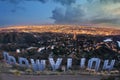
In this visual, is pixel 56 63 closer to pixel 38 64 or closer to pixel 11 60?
pixel 38 64

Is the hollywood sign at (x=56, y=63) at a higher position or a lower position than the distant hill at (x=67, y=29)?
lower

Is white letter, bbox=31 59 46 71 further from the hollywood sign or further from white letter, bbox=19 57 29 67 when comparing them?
white letter, bbox=19 57 29 67

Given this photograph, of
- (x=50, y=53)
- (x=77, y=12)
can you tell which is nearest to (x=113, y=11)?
(x=77, y=12)

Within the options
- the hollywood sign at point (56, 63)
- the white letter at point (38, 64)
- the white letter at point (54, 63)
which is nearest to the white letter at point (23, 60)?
the hollywood sign at point (56, 63)

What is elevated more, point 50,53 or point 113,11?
point 113,11

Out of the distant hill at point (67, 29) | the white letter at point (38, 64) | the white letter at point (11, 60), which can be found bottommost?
the white letter at point (38, 64)

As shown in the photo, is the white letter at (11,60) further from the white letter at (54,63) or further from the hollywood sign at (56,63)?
the white letter at (54,63)

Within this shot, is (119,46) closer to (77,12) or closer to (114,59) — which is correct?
(114,59)

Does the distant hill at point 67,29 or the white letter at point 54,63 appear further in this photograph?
the white letter at point 54,63

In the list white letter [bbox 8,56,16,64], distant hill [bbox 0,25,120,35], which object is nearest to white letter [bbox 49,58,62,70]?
distant hill [bbox 0,25,120,35]

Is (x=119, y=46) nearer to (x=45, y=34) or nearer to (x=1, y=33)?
(x=45, y=34)

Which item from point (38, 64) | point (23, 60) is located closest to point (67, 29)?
point (38, 64)
